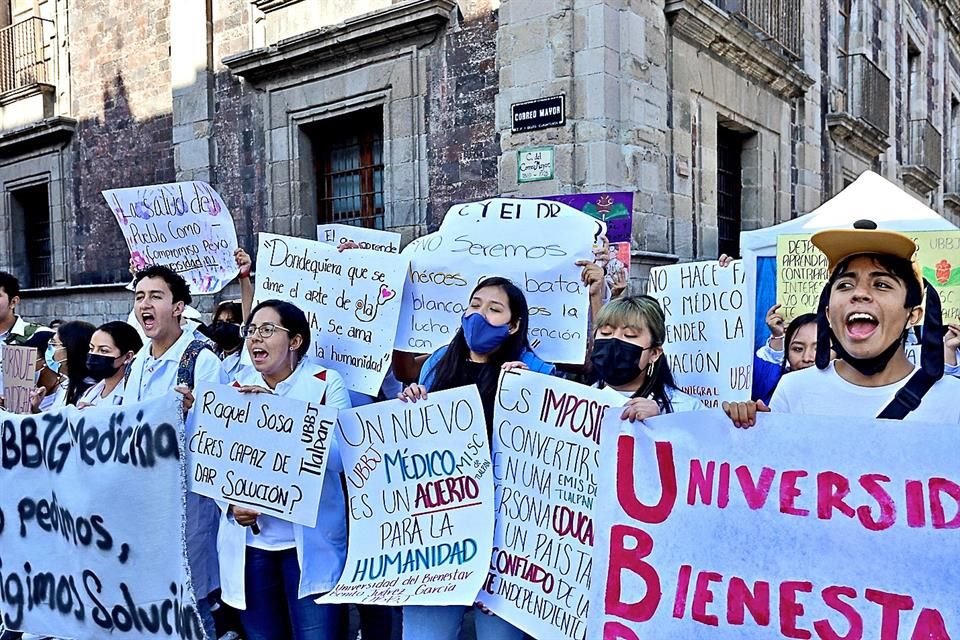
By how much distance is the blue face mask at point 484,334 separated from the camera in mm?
3008

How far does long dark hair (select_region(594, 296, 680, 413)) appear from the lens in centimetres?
261

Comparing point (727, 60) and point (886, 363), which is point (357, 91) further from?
point (886, 363)

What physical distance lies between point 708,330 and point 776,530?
A: 1755 millimetres

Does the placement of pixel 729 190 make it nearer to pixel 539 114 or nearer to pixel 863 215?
pixel 863 215

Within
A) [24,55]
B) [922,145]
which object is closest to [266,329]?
[24,55]

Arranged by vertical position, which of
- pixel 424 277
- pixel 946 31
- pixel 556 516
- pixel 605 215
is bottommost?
pixel 556 516

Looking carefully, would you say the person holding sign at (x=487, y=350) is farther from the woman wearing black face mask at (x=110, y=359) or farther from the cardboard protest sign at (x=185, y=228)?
the cardboard protest sign at (x=185, y=228)

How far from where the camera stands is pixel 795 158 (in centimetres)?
1034

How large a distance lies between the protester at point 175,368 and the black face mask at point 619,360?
159 cm

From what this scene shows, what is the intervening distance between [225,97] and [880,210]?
729cm

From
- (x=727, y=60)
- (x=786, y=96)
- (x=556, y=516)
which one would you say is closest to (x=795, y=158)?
(x=786, y=96)

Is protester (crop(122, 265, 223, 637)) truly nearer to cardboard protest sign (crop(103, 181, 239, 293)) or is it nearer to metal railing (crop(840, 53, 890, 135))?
cardboard protest sign (crop(103, 181, 239, 293))

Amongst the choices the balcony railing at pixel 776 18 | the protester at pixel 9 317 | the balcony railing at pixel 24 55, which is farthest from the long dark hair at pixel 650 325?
the balcony railing at pixel 24 55

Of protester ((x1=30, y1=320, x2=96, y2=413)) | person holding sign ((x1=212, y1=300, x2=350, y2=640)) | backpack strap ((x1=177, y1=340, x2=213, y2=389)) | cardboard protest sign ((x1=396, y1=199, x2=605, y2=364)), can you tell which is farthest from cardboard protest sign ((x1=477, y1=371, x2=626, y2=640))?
protester ((x1=30, y1=320, x2=96, y2=413))
